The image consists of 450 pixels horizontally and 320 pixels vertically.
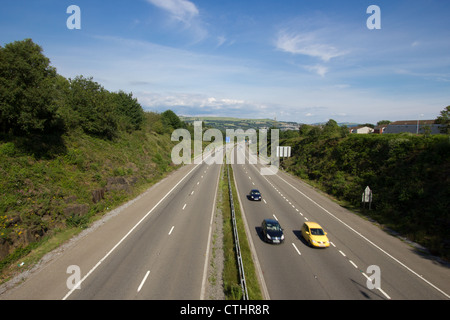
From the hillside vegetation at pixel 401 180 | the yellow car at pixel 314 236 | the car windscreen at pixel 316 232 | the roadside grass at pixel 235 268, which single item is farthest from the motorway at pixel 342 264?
the hillside vegetation at pixel 401 180

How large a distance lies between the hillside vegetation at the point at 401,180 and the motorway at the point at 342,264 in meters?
2.63

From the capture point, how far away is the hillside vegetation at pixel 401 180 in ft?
64.2

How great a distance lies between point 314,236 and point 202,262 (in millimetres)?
8798

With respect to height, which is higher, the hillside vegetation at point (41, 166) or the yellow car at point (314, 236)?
the hillside vegetation at point (41, 166)

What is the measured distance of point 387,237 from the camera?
771 inches

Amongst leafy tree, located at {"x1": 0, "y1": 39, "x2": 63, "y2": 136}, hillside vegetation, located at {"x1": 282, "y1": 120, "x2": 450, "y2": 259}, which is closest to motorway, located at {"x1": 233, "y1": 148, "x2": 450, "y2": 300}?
hillside vegetation, located at {"x1": 282, "y1": 120, "x2": 450, "y2": 259}

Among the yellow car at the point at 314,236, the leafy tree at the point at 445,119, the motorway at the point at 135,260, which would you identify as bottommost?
the motorway at the point at 135,260

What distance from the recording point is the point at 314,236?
1747cm

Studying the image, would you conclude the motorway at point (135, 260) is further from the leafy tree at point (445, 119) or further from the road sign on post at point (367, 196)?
the leafy tree at point (445, 119)

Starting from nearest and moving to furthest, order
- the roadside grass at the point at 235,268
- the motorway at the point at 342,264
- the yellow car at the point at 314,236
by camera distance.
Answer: the roadside grass at the point at 235,268 < the motorway at the point at 342,264 < the yellow car at the point at 314,236

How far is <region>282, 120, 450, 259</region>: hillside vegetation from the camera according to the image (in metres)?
19.6

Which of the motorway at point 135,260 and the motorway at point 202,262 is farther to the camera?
the motorway at point 202,262

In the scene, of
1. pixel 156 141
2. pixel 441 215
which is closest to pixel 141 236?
pixel 441 215

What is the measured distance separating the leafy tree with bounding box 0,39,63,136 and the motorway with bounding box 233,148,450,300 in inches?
886
